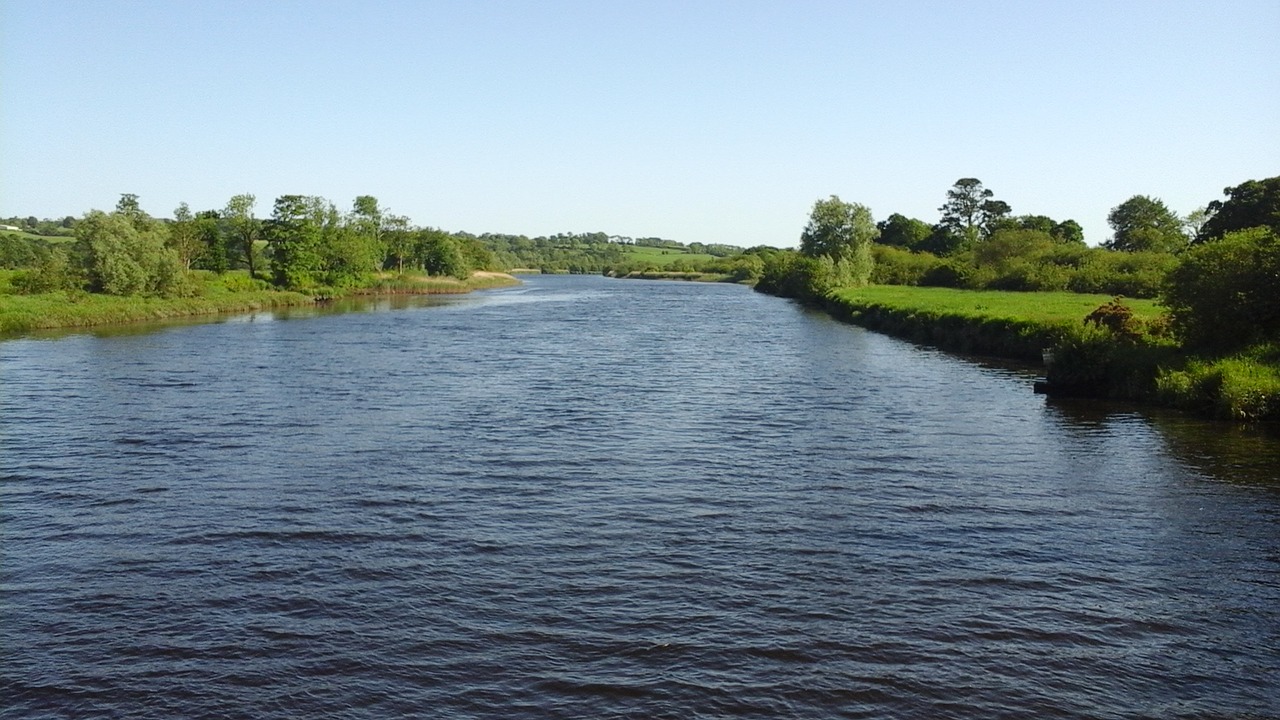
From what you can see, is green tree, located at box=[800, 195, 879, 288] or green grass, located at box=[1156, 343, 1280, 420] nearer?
green grass, located at box=[1156, 343, 1280, 420]

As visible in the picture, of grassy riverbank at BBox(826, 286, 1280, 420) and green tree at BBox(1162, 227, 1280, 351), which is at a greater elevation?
green tree at BBox(1162, 227, 1280, 351)

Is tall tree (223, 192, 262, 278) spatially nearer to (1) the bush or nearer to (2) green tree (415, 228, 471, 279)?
(2) green tree (415, 228, 471, 279)

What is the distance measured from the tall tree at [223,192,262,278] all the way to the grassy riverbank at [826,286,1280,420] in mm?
69205

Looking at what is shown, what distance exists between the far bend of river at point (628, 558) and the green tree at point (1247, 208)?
142ft

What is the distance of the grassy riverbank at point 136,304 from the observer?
50.1 m

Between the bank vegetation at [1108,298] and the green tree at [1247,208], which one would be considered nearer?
the bank vegetation at [1108,298]

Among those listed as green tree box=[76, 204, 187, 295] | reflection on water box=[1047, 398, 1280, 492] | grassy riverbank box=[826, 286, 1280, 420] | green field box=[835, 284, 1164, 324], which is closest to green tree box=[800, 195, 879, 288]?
green field box=[835, 284, 1164, 324]

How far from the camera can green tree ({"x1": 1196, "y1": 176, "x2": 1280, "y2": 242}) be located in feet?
196

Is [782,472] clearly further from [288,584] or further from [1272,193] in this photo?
[1272,193]

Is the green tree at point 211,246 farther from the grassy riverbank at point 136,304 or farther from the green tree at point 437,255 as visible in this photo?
the green tree at point 437,255

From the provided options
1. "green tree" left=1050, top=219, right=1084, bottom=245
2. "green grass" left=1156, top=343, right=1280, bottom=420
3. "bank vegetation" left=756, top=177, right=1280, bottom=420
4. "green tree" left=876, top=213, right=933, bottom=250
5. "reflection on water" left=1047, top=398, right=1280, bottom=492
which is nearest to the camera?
"reflection on water" left=1047, top=398, right=1280, bottom=492

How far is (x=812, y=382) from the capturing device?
1275 inches

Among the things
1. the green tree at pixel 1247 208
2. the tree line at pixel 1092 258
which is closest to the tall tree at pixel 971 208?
the tree line at pixel 1092 258

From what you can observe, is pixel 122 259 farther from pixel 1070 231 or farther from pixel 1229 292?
pixel 1070 231
